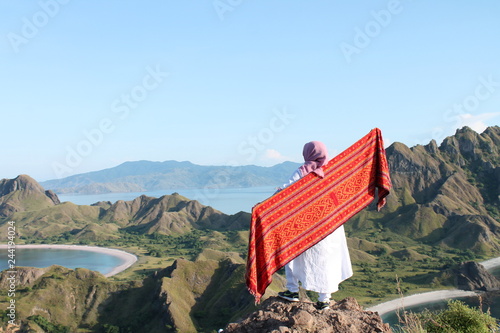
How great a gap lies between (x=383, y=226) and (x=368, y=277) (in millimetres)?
37809

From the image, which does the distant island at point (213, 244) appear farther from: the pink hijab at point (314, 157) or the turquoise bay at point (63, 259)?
the turquoise bay at point (63, 259)

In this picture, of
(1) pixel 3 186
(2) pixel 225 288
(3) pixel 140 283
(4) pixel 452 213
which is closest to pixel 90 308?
(3) pixel 140 283

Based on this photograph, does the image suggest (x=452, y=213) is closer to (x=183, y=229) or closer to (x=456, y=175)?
(x=456, y=175)

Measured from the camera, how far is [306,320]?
195 inches

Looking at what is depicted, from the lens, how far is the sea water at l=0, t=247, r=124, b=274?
76.9 meters

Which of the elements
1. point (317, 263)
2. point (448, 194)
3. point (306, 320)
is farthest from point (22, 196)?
point (306, 320)

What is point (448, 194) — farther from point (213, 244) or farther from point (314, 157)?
point (314, 157)

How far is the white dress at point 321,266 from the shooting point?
18.6 feet

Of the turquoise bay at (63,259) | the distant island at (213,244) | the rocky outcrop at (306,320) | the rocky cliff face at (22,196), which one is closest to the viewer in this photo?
the rocky outcrop at (306,320)

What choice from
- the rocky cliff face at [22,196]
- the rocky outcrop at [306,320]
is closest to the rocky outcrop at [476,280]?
the rocky outcrop at [306,320]

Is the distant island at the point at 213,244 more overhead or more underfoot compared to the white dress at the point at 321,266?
more overhead

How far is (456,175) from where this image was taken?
109000 millimetres

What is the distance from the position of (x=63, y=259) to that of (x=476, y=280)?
2835 inches

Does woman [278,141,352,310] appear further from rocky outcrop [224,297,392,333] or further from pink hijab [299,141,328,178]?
rocky outcrop [224,297,392,333]
